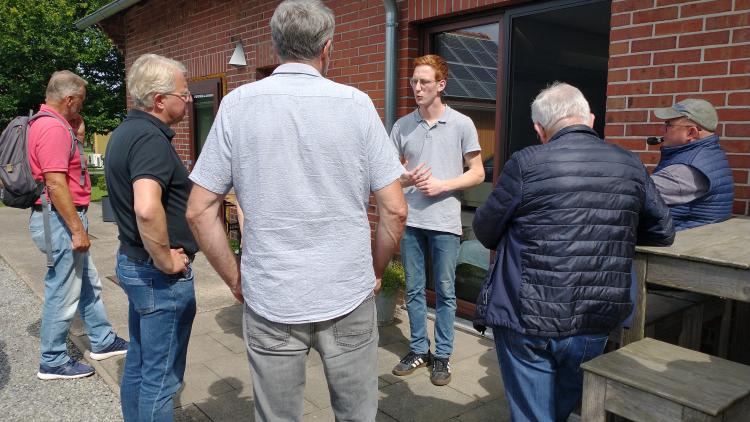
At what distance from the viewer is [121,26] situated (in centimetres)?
1019

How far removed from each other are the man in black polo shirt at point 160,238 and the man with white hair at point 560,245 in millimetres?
1226

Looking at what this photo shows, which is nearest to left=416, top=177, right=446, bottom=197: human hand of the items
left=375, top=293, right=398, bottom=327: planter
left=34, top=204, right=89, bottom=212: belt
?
left=375, top=293, right=398, bottom=327: planter

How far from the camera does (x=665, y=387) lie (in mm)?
2070

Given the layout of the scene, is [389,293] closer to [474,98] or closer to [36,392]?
[474,98]

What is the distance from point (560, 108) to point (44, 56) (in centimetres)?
2422

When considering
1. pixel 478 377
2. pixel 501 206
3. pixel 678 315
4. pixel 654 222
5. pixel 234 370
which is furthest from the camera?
pixel 234 370

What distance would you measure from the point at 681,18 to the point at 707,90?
1.34 feet

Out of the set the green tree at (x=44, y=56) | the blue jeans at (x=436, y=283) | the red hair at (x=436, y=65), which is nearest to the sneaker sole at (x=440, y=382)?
the blue jeans at (x=436, y=283)

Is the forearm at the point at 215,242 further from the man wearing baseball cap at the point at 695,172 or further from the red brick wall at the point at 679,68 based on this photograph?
the red brick wall at the point at 679,68

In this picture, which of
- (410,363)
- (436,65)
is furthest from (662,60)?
(410,363)

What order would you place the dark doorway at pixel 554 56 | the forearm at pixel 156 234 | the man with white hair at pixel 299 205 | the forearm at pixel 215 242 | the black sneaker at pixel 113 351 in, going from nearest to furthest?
the man with white hair at pixel 299 205, the forearm at pixel 215 242, the forearm at pixel 156 234, the dark doorway at pixel 554 56, the black sneaker at pixel 113 351

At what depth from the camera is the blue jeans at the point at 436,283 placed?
3.58 meters

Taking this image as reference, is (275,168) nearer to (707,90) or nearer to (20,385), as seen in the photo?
(707,90)

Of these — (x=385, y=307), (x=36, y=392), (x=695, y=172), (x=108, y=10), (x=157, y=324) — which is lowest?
(x=36, y=392)
